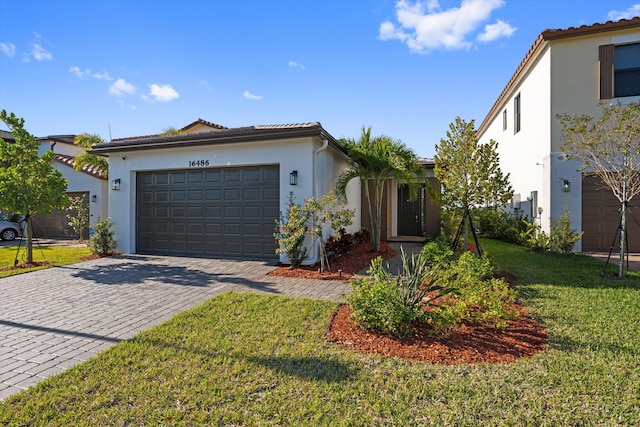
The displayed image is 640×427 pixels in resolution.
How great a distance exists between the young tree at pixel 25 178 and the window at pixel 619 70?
616 inches

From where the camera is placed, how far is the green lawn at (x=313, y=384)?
104 inches

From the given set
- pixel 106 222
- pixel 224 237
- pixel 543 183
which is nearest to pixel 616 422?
pixel 224 237

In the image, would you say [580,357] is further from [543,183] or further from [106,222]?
[106,222]

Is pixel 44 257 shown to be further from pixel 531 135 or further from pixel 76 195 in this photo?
pixel 531 135

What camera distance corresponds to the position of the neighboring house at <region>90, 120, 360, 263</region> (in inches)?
359

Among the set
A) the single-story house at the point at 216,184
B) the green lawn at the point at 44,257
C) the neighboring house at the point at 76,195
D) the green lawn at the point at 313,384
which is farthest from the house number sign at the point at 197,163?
the neighboring house at the point at 76,195

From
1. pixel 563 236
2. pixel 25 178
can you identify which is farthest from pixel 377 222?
pixel 25 178

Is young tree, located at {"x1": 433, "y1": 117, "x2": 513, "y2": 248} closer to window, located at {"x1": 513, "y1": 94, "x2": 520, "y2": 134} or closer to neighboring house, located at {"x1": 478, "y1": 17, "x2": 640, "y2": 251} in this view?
neighboring house, located at {"x1": 478, "y1": 17, "x2": 640, "y2": 251}

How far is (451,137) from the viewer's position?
8102mm

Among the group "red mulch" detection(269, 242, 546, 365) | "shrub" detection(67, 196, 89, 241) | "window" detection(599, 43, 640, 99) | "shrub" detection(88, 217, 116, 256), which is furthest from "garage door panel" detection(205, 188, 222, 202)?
"window" detection(599, 43, 640, 99)

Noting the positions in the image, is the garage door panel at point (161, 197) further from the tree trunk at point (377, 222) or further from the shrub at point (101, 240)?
the tree trunk at point (377, 222)

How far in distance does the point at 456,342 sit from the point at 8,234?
20.3 metres

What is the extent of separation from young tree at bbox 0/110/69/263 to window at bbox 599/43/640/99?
1564cm

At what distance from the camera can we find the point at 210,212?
10.2m
